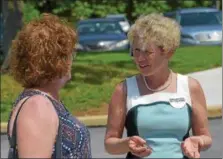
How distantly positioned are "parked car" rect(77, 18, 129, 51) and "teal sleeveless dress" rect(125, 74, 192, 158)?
61.3 ft

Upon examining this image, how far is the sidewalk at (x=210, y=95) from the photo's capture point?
33.1 ft

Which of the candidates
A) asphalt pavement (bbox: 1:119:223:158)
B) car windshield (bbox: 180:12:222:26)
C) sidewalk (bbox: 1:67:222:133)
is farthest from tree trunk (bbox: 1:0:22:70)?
car windshield (bbox: 180:12:222:26)

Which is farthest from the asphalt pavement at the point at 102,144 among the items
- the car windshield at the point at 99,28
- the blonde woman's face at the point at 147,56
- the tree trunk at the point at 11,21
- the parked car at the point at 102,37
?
the car windshield at the point at 99,28

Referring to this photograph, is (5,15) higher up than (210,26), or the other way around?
(5,15)

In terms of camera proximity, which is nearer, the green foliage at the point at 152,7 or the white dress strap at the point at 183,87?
the white dress strap at the point at 183,87

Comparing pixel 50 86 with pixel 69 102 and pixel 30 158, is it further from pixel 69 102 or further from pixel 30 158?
pixel 69 102

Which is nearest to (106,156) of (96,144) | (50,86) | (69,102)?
(96,144)

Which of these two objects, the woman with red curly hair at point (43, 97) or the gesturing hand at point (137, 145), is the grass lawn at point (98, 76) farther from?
the woman with red curly hair at point (43, 97)

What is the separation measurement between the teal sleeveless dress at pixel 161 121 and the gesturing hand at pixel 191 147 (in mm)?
100

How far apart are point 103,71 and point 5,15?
2.62 metres

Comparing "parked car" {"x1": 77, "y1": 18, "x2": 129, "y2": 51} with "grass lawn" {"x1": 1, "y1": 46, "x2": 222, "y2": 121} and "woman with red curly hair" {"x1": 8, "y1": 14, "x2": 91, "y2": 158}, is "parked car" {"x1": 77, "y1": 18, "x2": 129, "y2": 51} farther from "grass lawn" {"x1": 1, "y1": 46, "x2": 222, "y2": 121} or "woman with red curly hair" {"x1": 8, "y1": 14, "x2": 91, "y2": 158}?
"woman with red curly hair" {"x1": 8, "y1": 14, "x2": 91, "y2": 158}

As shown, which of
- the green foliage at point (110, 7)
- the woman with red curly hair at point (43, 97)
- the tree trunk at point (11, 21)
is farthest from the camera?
the green foliage at point (110, 7)

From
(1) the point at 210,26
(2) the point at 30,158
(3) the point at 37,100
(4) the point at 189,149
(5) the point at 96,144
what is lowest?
(1) the point at 210,26

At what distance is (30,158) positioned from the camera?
2.60 metres
